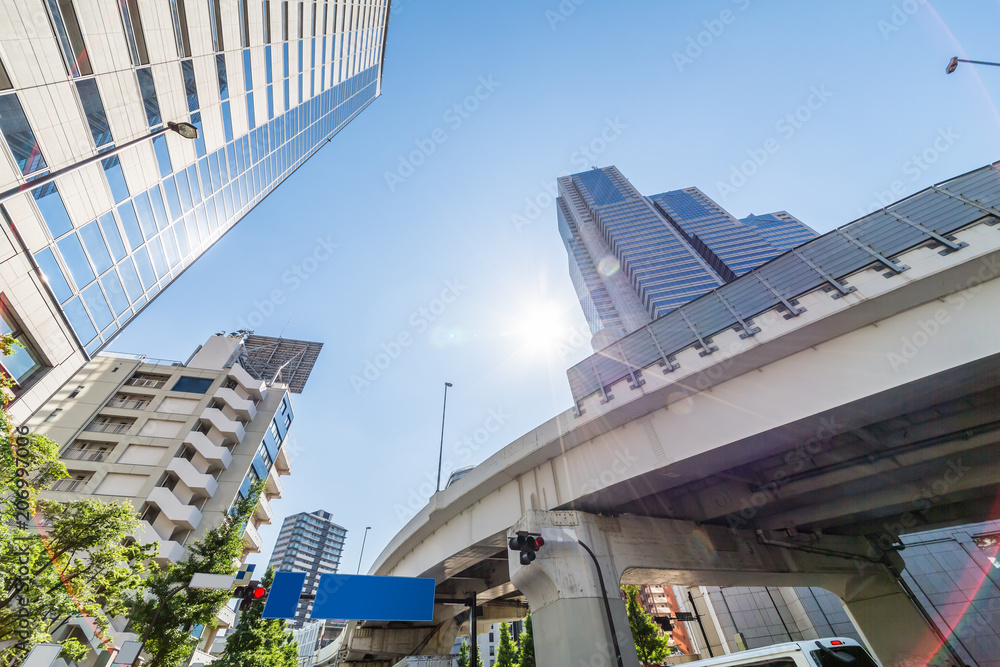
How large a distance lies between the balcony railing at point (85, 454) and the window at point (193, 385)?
6.27 meters

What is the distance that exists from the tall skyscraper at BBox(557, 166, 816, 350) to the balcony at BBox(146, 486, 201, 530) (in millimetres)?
93099

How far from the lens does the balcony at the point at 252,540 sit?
31.9 meters

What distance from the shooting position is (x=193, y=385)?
32.9 metres

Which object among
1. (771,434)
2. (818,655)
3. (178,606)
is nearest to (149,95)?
(178,606)

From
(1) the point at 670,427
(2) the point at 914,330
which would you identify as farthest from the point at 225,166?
(2) the point at 914,330

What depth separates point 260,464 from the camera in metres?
34.3

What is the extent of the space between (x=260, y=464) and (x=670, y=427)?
1445 inches

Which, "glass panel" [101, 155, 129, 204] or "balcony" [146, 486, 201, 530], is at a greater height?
"glass panel" [101, 155, 129, 204]

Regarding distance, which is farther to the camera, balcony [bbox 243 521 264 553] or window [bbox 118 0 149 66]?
balcony [bbox 243 521 264 553]

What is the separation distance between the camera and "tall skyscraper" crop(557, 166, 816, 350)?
104375 mm

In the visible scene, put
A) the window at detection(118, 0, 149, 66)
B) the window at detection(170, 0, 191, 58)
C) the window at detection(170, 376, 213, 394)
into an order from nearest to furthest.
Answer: the window at detection(118, 0, 149, 66) < the window at detection(170, 0, 191, 58) < the window at detection(170, 376, 213, 394)

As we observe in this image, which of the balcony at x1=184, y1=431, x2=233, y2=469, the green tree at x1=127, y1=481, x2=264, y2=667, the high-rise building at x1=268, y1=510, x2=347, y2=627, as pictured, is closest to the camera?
the green tree at x1=127, y1=481, x2=264, y2=667

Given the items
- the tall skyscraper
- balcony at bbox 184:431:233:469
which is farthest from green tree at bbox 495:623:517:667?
the tall skyscraper

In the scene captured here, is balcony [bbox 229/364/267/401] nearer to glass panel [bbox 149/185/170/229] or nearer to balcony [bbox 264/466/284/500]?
balcony [bbox 264/466/284/500]
